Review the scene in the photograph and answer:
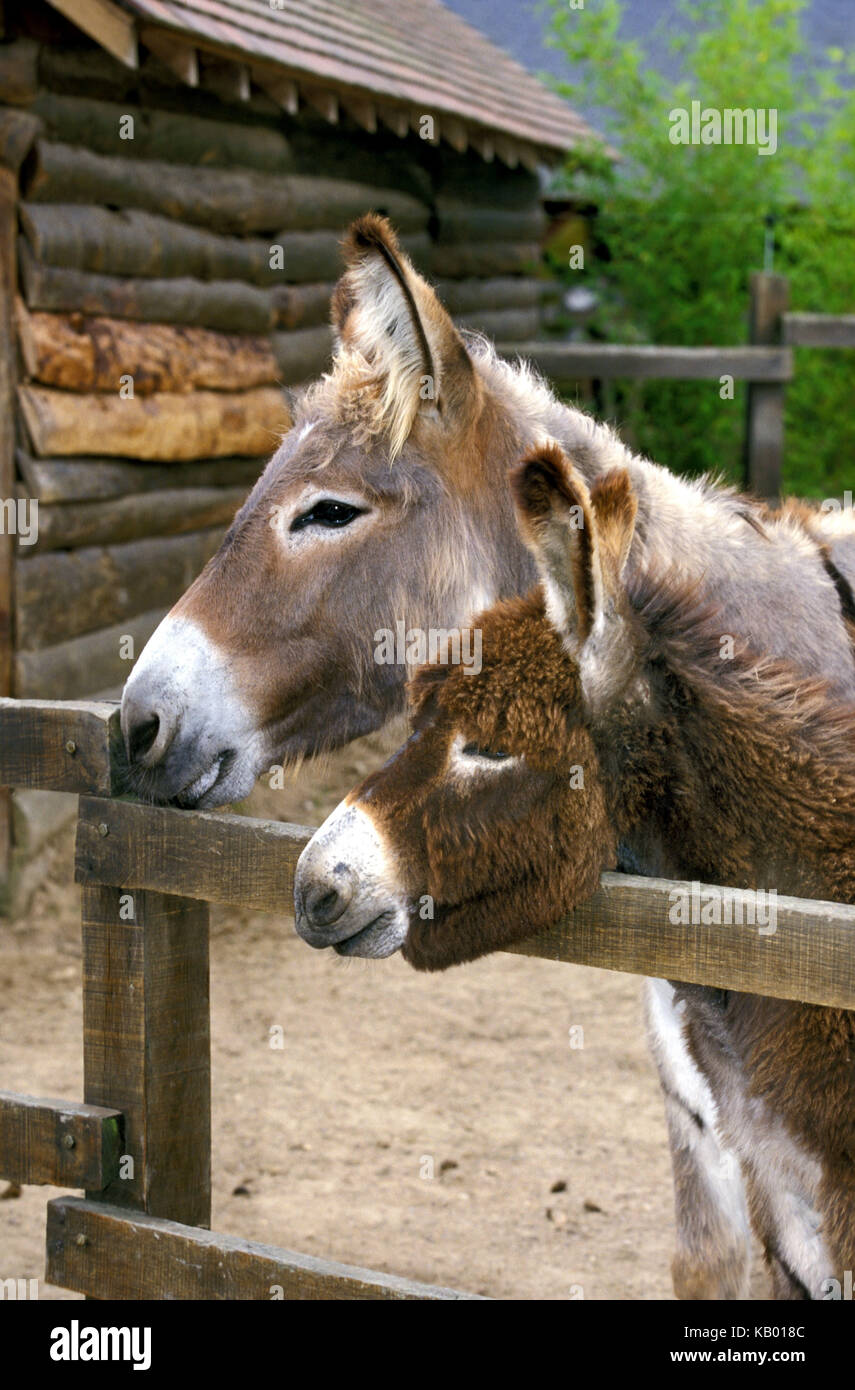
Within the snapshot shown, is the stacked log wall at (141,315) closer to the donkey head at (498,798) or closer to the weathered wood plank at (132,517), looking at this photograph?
the weathered wood plank at (132,517)

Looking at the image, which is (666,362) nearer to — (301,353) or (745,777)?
(301,353)

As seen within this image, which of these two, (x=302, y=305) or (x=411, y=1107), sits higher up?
(x=302, y=305)

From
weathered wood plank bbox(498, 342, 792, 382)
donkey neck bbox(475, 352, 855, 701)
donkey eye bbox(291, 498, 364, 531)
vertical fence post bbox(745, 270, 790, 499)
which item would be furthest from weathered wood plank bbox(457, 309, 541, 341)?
donkey eye bbox(291, 498, 364, 531)

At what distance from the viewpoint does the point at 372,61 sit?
773 cm

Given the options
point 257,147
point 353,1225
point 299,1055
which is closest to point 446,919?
point 353,1225

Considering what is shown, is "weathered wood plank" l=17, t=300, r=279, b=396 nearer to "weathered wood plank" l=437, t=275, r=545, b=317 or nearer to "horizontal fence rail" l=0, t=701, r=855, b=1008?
"weathered wood plank" l=437, t=275, r=545, b=317

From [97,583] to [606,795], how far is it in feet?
15.8

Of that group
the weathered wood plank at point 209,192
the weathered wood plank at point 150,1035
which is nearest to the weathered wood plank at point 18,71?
the weathered wood plank at point 209,192

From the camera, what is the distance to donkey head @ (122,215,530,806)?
2.72m

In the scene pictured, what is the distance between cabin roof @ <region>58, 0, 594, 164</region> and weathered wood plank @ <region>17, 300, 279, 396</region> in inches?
44.5

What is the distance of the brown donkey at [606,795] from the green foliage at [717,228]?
382 inches

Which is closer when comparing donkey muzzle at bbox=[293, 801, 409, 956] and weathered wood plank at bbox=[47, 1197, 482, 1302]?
donkey muzzle at bbox=[293, 801, 409, 956]

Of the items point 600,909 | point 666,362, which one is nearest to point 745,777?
point 600,909

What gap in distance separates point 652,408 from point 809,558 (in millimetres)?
9712
